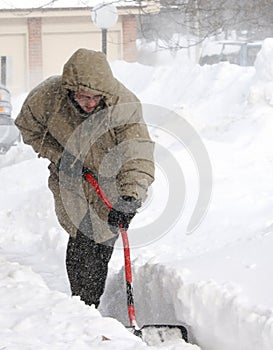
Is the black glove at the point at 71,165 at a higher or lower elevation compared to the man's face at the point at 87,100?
lower

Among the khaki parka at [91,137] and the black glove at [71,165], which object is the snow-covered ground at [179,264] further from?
the black glove at [71,165]

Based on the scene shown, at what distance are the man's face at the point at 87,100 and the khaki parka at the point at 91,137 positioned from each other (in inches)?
1.6

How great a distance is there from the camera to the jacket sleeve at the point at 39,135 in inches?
228

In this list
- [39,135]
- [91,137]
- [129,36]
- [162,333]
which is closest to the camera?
[162,333]

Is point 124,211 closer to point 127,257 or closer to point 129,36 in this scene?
point 127,257

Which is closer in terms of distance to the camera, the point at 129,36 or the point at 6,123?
the point at 6,123

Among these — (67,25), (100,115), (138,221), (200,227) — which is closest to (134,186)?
(100,115)

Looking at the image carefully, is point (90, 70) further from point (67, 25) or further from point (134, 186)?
point (67, 25)

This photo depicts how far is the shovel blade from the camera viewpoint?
16.6 feet

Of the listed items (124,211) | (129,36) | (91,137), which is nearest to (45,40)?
(129,36)

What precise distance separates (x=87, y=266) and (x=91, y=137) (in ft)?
2.91

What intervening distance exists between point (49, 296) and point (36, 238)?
13.0ft

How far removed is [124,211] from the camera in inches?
212

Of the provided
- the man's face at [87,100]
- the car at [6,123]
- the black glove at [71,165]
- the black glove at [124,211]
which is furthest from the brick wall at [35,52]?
the black glove at [124,211]
